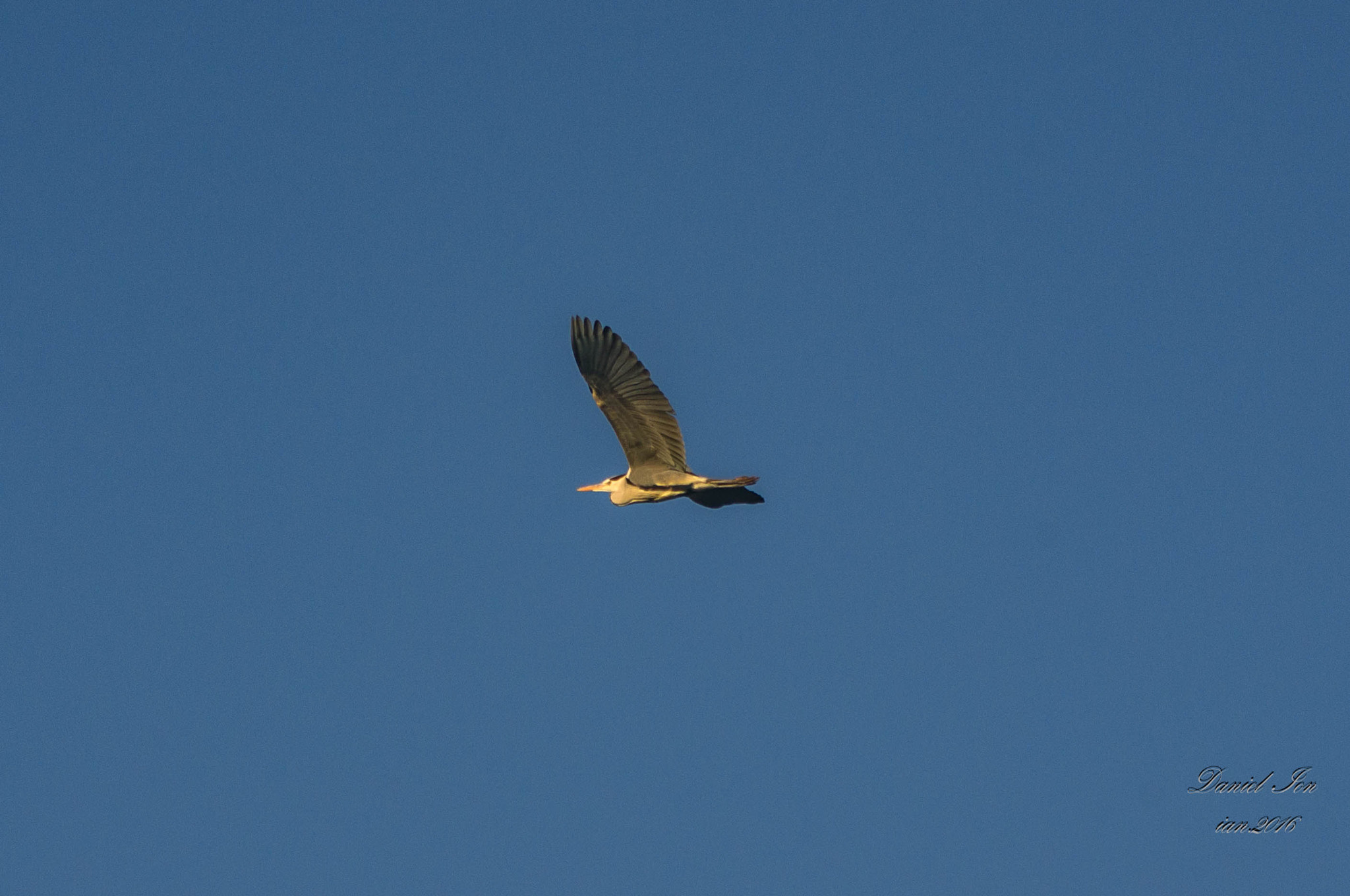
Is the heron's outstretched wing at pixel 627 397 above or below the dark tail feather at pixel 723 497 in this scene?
above

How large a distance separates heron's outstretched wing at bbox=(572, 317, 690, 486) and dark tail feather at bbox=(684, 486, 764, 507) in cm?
53

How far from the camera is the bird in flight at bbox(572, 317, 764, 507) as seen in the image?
27219mm

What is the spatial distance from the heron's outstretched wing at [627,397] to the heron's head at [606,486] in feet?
2.83

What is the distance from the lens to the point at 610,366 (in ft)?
89.6

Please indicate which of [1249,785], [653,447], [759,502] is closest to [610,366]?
Result: [653,447]

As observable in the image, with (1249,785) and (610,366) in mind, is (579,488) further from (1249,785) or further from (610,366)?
(1249,785)

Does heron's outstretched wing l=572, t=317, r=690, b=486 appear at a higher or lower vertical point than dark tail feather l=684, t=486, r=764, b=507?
higher

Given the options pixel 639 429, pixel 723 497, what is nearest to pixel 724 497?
pixel 723 497

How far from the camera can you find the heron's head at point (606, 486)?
29.1m

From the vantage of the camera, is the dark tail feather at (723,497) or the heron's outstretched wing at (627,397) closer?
the heron's outstretched wing at (627,397)

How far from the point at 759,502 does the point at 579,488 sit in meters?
3.11

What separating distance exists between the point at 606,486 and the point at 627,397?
2.30m

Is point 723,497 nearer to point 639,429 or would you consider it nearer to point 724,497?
point 724,497

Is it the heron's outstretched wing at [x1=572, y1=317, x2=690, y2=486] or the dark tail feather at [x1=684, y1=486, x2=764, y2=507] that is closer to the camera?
the heron's outstretched wing at [x1=572, y1=317, x2=690, y2=486]
